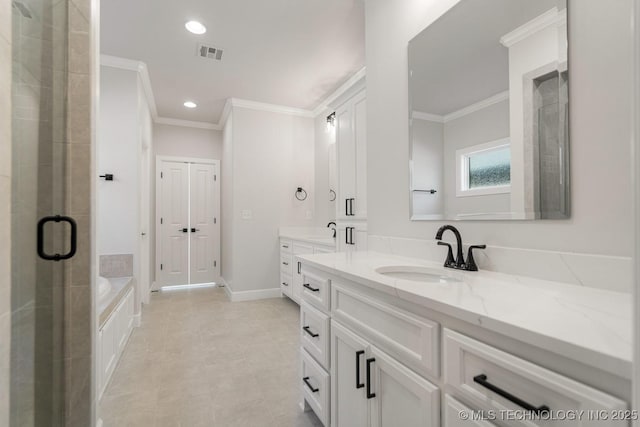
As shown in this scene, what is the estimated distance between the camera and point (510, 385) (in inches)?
25.4

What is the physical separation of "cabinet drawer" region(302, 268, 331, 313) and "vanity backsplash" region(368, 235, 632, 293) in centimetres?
59

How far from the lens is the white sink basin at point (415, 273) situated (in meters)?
1.35

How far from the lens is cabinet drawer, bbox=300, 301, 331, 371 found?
4.61 ft

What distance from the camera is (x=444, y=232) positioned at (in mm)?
1498

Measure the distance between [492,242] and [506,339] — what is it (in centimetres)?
70

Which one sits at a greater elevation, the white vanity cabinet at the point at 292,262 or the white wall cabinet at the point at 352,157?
the white wall cabinet at the point at 352,157

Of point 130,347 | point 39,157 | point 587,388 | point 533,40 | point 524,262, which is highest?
point 533,40

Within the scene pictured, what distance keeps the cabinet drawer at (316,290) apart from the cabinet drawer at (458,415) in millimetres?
691

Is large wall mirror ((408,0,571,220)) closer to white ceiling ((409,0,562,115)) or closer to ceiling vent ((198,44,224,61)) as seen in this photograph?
white ceiling ((409,0,562,115))

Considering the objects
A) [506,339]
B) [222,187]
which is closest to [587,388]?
[506,339]

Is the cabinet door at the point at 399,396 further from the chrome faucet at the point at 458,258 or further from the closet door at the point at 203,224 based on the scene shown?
the closet door at the point at 203,224

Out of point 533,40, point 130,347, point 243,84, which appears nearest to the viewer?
point 533,40

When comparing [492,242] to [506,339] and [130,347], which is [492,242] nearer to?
[506,339]

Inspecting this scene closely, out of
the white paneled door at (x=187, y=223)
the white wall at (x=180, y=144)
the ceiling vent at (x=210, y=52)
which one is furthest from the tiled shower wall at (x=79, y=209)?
the white paneled door at (x=187, y=223)
